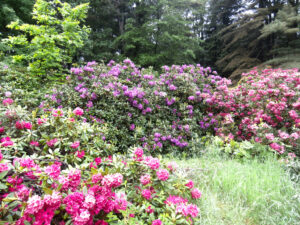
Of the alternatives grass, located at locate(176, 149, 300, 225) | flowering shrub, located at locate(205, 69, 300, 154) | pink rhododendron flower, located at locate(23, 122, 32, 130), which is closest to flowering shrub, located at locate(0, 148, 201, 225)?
grass, located at locate(176, 149, 300, 225)

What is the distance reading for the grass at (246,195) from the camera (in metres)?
1.65

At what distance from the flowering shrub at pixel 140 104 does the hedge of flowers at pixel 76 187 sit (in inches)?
45.8

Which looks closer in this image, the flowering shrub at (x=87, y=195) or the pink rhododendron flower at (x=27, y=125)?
the flowering shrub at (x=87, y=195)

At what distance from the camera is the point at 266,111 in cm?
362

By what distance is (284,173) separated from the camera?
233cm

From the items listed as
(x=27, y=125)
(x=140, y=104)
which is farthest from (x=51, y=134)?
(x=140, y=104)

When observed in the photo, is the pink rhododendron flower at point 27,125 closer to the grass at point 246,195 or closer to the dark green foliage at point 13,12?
the grass at point 246,195

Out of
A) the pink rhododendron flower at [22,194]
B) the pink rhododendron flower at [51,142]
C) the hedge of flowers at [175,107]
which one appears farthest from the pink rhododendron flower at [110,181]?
the hedge of flowers at [175,107]

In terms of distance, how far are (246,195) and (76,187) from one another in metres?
1.72

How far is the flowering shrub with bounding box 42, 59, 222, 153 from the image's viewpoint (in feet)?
11.1

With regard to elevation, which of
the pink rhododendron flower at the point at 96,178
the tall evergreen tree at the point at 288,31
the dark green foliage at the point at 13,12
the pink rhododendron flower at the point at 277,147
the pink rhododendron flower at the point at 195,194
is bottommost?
the pink rhododendron flower at the point at 277,147

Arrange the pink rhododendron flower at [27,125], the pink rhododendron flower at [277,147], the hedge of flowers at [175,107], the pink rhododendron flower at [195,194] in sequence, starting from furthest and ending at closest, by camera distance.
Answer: the hedge of flowers at [175,107] < the pink rhododendron flower at [277,147] < the pink rhododendron flower at [27,125] < the pink rhododendron flower at [195,194]

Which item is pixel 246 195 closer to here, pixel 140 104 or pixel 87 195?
pixel 87 195

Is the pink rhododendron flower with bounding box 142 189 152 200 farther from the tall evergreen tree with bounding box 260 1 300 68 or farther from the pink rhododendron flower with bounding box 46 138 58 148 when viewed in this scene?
the tall evergreen tree with bounding box 260 1 300 68
